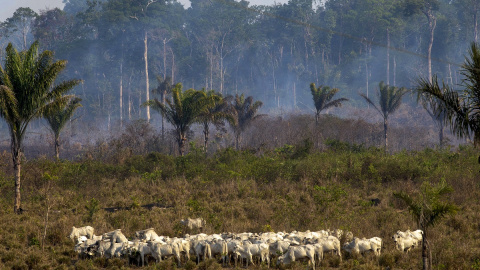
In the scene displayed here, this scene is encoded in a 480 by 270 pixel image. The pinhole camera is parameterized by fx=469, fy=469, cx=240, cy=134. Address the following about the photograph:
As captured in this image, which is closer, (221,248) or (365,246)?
(221,248)

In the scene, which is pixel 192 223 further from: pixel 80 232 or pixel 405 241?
pixel 405 241

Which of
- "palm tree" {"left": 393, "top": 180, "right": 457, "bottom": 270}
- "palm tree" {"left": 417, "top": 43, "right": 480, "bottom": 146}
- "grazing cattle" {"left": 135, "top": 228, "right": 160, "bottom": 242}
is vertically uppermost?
"palm tree" {"left": 417, "top": 43, "right": 480, "bottom": 146}

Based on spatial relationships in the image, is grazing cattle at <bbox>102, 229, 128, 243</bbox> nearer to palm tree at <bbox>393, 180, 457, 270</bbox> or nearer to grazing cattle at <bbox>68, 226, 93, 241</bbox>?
grazing cattle at <bbox>68, 226, 93, 241</bbox>

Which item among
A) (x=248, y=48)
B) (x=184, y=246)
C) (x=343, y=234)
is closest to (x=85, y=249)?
(x=184, y=246)

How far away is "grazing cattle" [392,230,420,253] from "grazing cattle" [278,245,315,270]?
2301 mm

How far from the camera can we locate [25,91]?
50.3ft

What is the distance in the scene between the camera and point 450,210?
357 inches

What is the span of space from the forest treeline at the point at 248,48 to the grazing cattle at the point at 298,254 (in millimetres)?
58971

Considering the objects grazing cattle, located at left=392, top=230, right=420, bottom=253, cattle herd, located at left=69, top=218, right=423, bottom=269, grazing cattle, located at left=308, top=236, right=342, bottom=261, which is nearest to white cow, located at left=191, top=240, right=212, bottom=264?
cattle herd, located at left=69, top=218, right=423, bottom=269

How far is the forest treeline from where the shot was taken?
7106 centimetres

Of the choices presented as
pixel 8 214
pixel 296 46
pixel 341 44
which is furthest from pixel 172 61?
pixel 8 214

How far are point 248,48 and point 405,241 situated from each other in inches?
2903

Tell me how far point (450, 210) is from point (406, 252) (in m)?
2.66

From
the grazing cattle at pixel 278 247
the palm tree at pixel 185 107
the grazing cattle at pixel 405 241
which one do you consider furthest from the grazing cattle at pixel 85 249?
the palm tree at pixel 185 107
